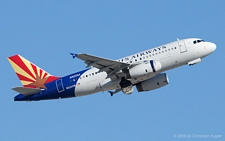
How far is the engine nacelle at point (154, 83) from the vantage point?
6706cm

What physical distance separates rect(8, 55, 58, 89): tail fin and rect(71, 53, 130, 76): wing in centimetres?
840

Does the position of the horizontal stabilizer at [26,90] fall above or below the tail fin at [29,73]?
below

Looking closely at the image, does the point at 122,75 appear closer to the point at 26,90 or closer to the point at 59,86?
the point at 59,86

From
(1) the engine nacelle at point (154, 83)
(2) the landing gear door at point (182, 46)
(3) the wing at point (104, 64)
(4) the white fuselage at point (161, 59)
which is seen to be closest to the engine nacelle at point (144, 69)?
(4) the white fuselage at point (161, 59)

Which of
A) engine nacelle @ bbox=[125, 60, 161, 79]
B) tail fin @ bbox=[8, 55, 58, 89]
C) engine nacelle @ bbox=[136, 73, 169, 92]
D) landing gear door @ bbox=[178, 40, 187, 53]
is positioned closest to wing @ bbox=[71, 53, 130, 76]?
engine nacelle @ bbox=[125, 60, 161, 79]

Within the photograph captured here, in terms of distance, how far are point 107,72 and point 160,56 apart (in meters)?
6.64

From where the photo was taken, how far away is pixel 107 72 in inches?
2518

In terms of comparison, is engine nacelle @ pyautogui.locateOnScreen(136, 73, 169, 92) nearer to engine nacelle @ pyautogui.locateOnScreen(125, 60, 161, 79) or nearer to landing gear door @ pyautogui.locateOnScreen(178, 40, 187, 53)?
engine nacelle @ pyautogui.locateOnScreen(125, 60, 161, 79)

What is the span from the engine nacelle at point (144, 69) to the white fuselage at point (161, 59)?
2.97ft

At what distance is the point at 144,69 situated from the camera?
2440 inches

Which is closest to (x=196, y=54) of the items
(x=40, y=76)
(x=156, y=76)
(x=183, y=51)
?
(x=183, y=51)

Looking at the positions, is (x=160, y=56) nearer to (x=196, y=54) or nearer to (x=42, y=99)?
(x=196, y=54)

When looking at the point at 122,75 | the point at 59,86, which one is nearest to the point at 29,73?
the point at 59,86

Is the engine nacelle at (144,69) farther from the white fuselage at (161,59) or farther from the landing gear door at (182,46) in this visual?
the landing gear door at (182,46)
